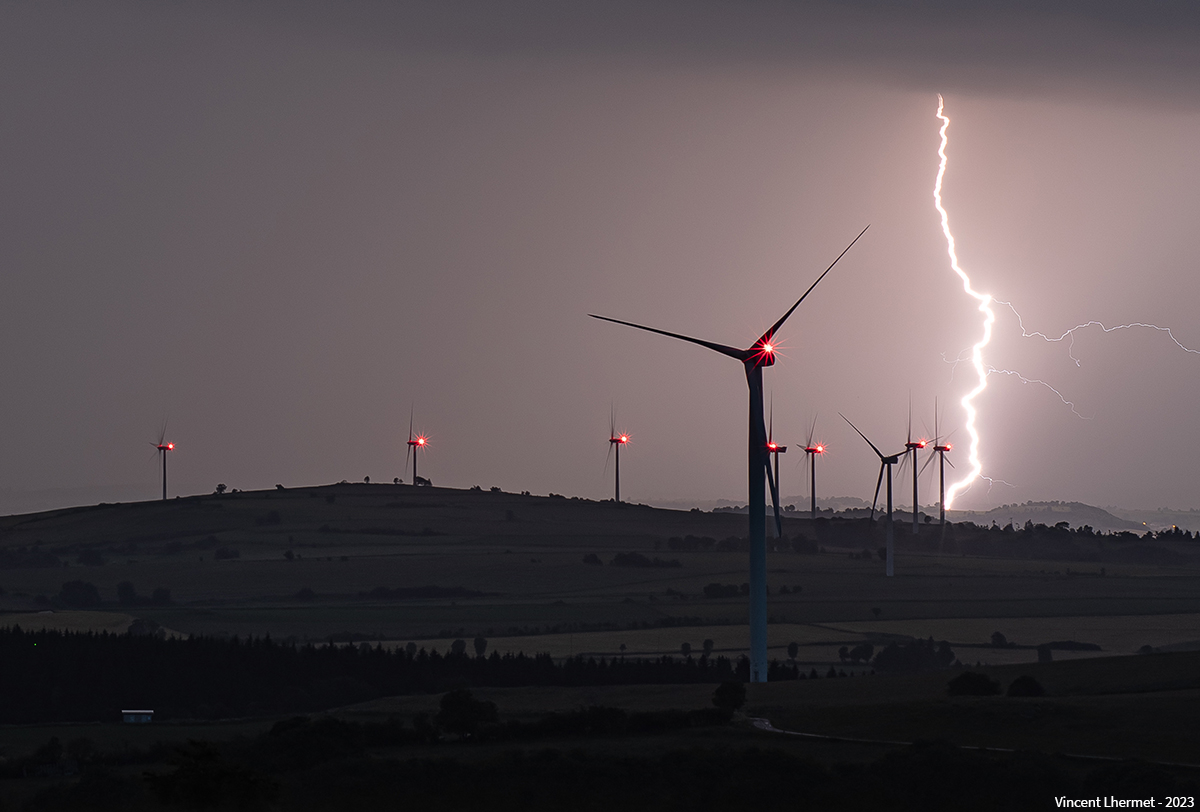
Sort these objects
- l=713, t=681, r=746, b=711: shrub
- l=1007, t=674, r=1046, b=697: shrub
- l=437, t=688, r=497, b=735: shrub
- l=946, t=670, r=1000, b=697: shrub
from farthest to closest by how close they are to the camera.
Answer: l=946, t=670, r=1000, b=697: shrub
l=1007, t=674, r=1046, b=697: shrub
l=713, t=681, r=746, b=711: shrub
l=437, t=688, r=497, b=735: shrub

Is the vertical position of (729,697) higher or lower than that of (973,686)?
higher

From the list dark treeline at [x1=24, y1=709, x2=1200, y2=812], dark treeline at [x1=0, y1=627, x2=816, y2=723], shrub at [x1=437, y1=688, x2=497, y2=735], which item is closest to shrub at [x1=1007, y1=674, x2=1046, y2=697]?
dark treeline at [x1=24, y1=709, x2=1200, y2=812]

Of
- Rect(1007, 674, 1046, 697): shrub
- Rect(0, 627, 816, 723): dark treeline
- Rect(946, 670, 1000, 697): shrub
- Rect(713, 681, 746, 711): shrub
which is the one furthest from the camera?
Rect(0, 627, 816, 723): dark treeline

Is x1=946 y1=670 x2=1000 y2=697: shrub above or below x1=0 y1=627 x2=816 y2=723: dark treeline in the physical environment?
above

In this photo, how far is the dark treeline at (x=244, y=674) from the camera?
145 m

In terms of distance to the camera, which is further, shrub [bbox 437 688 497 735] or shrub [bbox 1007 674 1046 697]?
shrub [bbox 1007 674 1046 697]

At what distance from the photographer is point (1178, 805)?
59.5 meters

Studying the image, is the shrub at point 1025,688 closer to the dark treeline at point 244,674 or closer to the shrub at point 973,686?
the shrub at point 973,686

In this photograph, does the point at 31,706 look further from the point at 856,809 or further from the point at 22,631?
the point at 856,809

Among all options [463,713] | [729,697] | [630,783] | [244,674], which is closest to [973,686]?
[729,697]

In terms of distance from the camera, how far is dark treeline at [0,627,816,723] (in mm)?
145250

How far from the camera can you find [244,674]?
510ft

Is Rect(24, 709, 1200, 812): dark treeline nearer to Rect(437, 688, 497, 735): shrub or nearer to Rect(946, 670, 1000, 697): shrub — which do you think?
Rect(437, 688, 497, 735): shrub

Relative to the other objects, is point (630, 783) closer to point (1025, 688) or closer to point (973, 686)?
point (1025, 688)
